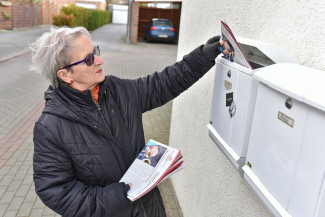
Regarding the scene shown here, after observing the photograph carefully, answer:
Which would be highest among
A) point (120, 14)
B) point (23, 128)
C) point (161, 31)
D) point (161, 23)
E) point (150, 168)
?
point (120, 14)

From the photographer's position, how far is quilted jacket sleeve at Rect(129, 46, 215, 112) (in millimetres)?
1993

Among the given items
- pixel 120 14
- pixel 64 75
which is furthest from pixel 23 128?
pixel 120 14

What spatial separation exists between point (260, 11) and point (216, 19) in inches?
25.8

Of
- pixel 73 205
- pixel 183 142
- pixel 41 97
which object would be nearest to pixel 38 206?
pixel 183 142

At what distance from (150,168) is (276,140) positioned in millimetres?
821

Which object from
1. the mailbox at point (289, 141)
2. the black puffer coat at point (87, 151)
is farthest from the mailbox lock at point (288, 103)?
the black puffer coat at point (87, 151)

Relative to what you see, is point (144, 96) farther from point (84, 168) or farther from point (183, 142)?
point (183, 142)

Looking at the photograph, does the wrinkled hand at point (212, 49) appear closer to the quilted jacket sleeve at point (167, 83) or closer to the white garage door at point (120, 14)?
the quilted jacket sleeve at point (167, 83)

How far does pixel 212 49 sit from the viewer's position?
6.04 feet

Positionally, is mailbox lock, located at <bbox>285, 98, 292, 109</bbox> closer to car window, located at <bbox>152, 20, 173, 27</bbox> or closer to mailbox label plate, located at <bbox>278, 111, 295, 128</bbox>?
mailbox label plate, located at <bbox>278, 111, 295, 128</bbox>

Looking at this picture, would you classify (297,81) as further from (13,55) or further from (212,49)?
(13,55)

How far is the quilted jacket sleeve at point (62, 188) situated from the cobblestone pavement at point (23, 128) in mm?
1730

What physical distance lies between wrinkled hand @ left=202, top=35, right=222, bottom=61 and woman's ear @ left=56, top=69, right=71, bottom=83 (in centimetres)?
82

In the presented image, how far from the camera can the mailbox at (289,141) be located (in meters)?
0.95
